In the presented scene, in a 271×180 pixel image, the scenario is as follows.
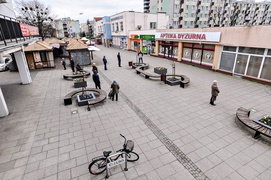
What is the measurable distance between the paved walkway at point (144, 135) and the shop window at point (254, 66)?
1.86m

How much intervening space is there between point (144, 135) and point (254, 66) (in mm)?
11397

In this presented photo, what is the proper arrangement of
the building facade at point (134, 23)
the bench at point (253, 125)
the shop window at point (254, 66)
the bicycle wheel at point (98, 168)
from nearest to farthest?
the bicycle wheel at point (98, 168) < the bench at point (253, 125) < the shop window at point (254, 66) < the building facade at point (134, 23)

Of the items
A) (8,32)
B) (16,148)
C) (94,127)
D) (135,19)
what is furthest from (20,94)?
(135,19)

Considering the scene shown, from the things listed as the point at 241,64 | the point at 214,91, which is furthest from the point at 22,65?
the point at 241,64

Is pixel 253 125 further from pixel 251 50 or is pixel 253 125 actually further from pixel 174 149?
pixel 251 50

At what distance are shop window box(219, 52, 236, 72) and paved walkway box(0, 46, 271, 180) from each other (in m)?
3.69

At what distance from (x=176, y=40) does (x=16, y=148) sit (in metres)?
18.5

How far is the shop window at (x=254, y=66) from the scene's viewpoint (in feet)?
38.4

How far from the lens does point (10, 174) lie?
4.45 metres

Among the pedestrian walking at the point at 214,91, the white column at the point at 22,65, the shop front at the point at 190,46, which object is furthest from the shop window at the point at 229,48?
the white column at the point at 22,65

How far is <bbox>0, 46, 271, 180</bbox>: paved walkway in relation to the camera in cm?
450

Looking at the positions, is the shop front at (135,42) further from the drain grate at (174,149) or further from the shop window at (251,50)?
the drain grate at (174,149)

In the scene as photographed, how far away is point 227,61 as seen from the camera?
1397 cm

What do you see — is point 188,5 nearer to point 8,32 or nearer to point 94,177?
point 8,32
